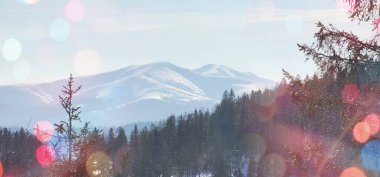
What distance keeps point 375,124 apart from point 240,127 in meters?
130

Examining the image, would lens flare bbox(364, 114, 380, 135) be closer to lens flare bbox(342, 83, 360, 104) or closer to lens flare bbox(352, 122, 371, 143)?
lens flare bbox(352, 122, 371, 143)

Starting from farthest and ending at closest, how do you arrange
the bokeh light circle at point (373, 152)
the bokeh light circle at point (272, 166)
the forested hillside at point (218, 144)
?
the forested hillside at point (218, 144) < the bokeh light circle at point (272, 166) < the bokeh light circle at point (373, 152)

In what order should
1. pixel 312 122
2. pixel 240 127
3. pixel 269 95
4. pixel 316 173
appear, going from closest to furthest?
pixel 316 173
pixel 312 122
pixel 240 127
pixel 269 95

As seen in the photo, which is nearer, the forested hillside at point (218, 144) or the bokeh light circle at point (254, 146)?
the forested hillside at point (218, 144)

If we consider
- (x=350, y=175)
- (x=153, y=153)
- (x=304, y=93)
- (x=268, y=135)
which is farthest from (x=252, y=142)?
(x=304, y=93)

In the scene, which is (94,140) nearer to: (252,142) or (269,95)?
(252,142)

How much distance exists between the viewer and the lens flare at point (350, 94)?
29.3 ft

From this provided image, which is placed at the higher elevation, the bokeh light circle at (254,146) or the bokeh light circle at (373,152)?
the bokeh light circle at (254,146)

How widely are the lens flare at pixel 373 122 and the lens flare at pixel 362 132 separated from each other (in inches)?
3.0

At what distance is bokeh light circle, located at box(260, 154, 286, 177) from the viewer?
330 ft

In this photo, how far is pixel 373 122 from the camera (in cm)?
934

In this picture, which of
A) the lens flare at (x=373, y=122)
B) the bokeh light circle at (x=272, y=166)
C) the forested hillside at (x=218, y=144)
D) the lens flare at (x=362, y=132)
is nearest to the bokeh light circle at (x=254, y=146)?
the forested hillside at (x=218, y=144)

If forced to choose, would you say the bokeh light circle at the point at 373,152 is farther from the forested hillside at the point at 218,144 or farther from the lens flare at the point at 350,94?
the forested hillside at the point at 218,144

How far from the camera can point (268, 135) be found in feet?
412
